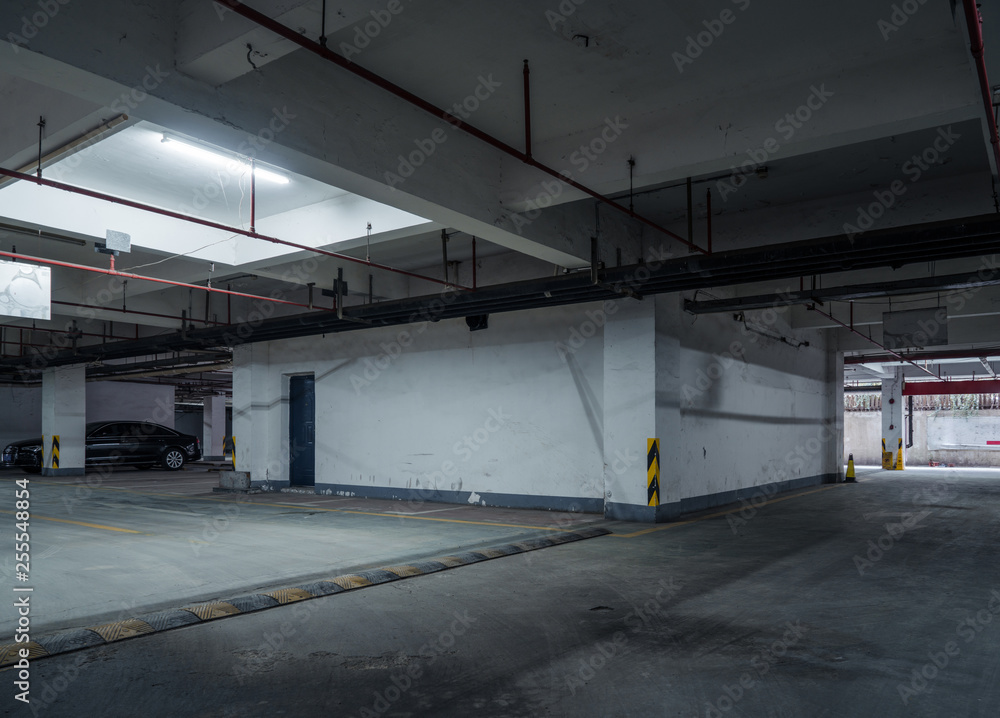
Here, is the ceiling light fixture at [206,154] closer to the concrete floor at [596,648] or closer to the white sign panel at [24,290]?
the white sign panel at [24,290]

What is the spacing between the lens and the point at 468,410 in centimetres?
1234

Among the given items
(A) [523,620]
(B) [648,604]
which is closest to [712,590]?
(B) [648,604]

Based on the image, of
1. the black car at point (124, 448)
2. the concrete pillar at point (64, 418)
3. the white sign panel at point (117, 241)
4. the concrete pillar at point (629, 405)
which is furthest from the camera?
the black car at point (124, 448)

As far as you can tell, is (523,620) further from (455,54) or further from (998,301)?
(998,301)

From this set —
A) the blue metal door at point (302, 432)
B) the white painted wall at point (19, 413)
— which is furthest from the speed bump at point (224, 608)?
the white painted wall at point (19, 413)

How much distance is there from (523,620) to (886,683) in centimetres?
226

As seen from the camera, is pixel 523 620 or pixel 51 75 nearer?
pixel 51 75

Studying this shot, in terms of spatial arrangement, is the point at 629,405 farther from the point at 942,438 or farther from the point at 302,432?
the point at 942,438

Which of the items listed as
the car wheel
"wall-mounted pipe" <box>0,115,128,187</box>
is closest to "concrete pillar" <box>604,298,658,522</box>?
"wall-mounted pipe" <box>0,115,128,187</box>

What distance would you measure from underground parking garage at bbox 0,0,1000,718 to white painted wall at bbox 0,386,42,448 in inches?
547

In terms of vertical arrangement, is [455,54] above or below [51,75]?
above

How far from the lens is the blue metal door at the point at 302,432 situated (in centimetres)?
1538

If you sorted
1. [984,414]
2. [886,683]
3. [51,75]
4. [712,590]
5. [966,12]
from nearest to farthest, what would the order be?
[966,12] → [886,683] → [51,75] → [712,590] → [984,414]

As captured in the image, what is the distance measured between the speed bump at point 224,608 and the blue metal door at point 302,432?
8.74 m
